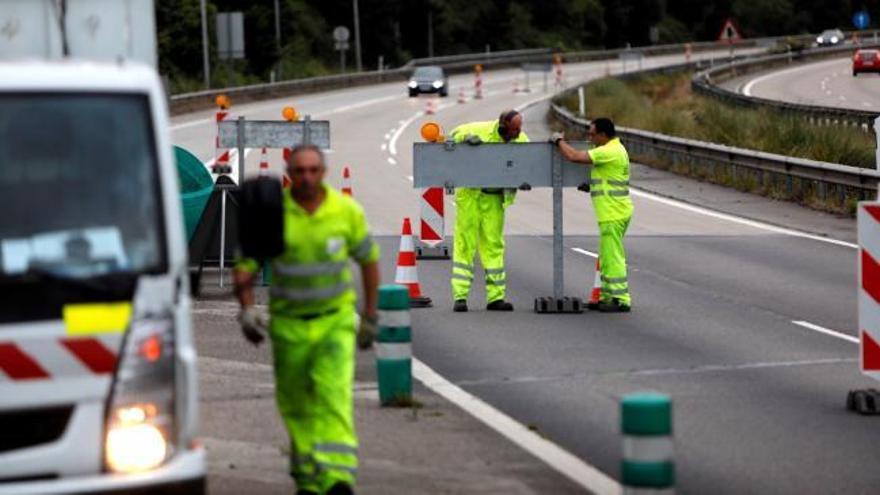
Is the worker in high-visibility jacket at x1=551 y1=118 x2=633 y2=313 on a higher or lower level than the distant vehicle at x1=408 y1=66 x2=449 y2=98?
lower

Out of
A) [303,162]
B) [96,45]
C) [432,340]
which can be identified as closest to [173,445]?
[303,162]

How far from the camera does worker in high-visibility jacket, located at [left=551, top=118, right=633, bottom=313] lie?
18.8 m

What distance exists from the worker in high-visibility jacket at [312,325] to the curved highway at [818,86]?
53397mm

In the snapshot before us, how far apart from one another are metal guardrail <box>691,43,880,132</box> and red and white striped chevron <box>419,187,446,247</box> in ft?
58.7

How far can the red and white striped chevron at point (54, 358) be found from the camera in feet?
27.4

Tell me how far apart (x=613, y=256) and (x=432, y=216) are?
5.25 meters

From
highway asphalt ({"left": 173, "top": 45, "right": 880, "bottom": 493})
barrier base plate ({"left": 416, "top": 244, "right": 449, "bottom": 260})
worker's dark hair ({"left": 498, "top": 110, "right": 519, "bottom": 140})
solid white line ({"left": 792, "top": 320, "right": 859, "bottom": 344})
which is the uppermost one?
worker's dark hair ({"left": 498, "top": 110, "right": 519, "bottom": 140})

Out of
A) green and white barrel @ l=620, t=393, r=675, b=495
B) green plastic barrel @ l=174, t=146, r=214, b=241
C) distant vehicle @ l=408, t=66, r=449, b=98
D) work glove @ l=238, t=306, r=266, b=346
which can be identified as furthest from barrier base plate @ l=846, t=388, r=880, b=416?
distant vehicle @ l=408, t=66, r=449, b=98

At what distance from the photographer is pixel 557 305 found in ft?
63.2

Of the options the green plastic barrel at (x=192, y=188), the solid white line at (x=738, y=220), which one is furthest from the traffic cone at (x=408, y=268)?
the solid white line at (x=738, y=220)

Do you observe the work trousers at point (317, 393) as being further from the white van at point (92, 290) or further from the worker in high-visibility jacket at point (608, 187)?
the worker in high-visibility jacket at point (608, 187)

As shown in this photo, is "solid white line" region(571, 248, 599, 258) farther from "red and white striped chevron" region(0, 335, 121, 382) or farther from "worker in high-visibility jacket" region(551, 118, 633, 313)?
"red and white striped chevron" region(0, 335, 121, 382)

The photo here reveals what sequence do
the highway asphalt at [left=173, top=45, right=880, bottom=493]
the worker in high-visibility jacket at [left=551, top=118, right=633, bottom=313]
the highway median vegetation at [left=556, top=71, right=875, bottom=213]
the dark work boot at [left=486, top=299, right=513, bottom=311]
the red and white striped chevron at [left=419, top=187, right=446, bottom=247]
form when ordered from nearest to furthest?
1. the highway asphalt at [left=173, top=45, right=880, bottom=493]
2. the worker in high-visibility jacket at [left=551, top=118, right=633, bottom=313]
3. the dark work boot at [left=486, top=299, right=513, bottom=311]
4. the red and white striped chevron at [left=419, top=187, right=446, bottom=247]
5. the highway median vegetation at [left=556, top=71, right=875, bottom=213]

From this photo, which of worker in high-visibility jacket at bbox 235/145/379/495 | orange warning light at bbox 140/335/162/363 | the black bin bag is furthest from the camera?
worker in high-visibility jacket at bbox 235/145/379/495
